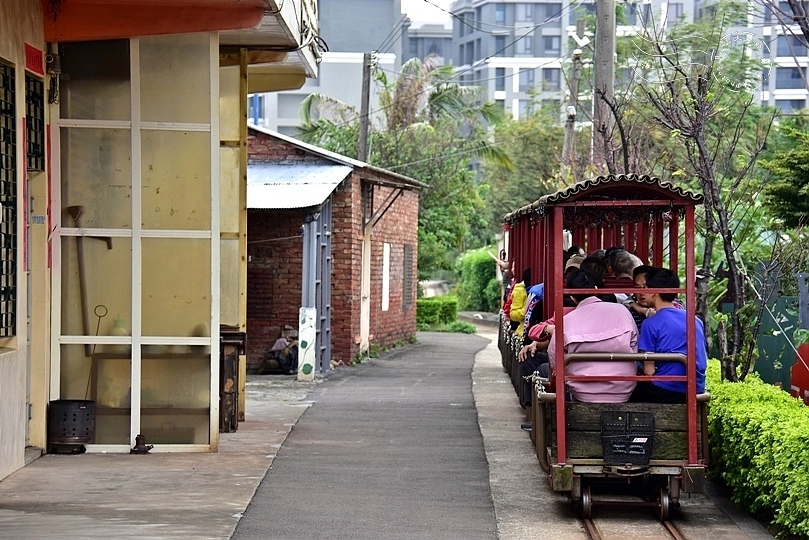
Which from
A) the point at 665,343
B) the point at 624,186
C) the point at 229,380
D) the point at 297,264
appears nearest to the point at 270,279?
the point at 297,264

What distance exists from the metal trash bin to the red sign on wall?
11.1 ft

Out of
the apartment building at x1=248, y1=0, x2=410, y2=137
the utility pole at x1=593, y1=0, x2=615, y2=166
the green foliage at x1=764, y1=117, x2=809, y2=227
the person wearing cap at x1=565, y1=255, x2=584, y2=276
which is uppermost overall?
the apartment building at x1=248, y1=0, x2=410, y2=137

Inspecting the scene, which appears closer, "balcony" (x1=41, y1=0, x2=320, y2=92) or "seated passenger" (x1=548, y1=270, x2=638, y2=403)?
"seated passenger" (x1=548, y1=270, x2=638, y2=403)

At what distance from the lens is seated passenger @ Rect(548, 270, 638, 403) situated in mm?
8641

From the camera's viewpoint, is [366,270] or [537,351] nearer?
[537,351]

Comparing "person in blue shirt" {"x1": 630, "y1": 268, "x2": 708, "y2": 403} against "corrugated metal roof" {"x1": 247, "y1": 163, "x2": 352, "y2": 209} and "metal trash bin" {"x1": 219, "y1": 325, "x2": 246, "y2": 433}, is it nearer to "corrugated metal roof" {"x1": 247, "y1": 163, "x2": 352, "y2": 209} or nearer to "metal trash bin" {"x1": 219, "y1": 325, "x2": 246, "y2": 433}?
"metal trash bin" {"x1": 219, "y1": 325, "x2": 246, "y2": 433}

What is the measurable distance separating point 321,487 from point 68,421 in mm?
2532

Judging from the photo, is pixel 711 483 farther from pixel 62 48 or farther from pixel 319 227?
pixel 319 227

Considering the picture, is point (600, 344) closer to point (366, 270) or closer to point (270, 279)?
point (270, 279)

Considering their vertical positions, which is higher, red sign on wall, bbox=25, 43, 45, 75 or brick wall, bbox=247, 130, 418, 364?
red sign on wall, bbox=25, 43, 45, 75

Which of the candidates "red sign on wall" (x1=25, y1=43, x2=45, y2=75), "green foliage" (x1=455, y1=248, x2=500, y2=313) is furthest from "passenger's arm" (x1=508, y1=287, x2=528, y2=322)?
"green foliage" (x1=455, y1=248, x2=500, y2=313)

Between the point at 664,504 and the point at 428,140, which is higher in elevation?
the point at 428,140

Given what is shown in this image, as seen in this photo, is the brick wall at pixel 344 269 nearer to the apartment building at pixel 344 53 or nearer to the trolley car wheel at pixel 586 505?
the trolley car wheel at pixel 586 505

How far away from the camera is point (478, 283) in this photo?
49875mm
